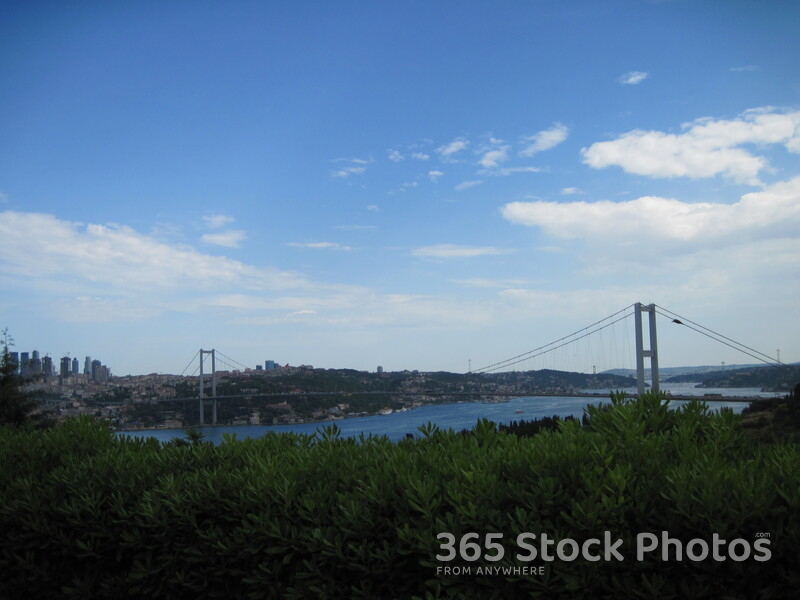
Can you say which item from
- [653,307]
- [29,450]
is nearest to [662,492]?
[29,450]

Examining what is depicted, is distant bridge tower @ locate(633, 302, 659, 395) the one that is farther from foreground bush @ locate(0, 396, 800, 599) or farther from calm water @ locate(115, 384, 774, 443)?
foreground bush @ locate(0, 396, 800, 599)

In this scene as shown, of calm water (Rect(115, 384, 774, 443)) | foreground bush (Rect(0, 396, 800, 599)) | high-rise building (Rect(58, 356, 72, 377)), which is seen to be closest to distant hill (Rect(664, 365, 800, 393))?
calm water (Rect(115, 384, 774, 443))

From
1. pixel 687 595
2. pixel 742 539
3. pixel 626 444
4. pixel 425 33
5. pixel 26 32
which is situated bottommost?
pixel 687 595

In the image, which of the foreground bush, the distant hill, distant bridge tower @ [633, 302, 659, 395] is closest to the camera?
the foreground bush

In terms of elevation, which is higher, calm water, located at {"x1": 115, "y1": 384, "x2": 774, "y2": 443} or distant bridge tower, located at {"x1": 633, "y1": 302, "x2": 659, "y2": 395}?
distant bridge tower, located at {"x1": 633, "y1": 302, "x2": 659, "y2": 395}

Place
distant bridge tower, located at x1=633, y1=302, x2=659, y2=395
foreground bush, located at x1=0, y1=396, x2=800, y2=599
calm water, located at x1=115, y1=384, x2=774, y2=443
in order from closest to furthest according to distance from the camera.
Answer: foreground bush, located at x1=0, y1=396, x2=800, y2=599
calm water, located at x1=115, y1=384, x2=774, y2=443
distant bridge tower, located at x1=633, y1=302, x2=659, y2=395

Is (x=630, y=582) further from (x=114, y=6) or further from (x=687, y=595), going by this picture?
(x=114, y=6)

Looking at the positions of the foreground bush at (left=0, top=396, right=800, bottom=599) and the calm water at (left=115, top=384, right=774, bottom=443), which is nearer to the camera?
the foreground bush at (left=0, top=396, right=800, bottom=599)
